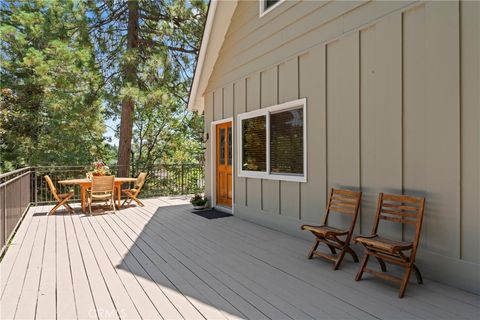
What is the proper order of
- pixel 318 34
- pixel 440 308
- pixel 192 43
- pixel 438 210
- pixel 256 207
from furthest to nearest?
1. pixel 192 43
2. pixel 256 207
3. pixel 318 34
4. pixel 438 210
5. pixel 440 308

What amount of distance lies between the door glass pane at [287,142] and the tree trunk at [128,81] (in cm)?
612

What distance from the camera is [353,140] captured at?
3.97 m

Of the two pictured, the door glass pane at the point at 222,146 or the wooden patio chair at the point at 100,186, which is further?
the door glass pane at the point at 222,146

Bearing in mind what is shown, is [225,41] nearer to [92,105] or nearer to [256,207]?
[256,207]

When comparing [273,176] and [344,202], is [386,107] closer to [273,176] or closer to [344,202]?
[344,202]

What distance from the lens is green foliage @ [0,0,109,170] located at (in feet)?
32.8

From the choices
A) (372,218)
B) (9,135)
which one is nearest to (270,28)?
(372,218)

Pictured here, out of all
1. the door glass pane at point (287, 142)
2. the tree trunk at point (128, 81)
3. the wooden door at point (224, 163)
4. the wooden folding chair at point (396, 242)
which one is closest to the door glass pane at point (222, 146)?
the wooden door at point (224, 163)

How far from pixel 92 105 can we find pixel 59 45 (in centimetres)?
198

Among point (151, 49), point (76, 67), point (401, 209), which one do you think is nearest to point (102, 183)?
point (76, 67)

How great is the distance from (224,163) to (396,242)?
470cm

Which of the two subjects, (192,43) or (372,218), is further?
(192,43)

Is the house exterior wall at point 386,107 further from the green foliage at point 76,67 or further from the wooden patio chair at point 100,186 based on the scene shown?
the green foliage at point 76,67

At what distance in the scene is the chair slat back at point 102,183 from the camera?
22.0 feet
